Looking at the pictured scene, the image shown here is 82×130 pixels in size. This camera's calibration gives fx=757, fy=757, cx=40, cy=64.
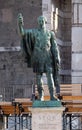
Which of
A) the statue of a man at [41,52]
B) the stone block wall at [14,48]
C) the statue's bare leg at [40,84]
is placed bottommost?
the stone block wall at [14,48]

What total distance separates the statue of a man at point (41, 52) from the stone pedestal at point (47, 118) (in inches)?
18.9

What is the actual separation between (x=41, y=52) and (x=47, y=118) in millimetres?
2006

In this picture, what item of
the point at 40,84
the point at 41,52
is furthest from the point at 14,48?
the point at 40,84

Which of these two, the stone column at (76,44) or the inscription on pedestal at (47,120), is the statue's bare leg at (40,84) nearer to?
the inscription on pedestal at (47,120)

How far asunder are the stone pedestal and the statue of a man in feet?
1.58

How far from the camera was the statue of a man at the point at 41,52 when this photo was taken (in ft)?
74.7

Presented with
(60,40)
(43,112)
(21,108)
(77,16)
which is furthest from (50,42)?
(60,40)

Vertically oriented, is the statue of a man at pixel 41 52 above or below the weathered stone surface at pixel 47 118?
above

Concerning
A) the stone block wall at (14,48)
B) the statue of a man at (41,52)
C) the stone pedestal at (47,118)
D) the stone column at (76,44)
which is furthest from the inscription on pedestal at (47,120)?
the stone block wall at (14,48)

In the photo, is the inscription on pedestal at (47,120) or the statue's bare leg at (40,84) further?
the statue's bare leg at (40,84)

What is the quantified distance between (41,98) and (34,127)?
0.93 metres

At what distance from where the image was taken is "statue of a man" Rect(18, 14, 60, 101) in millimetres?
22781

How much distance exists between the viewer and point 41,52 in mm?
22828

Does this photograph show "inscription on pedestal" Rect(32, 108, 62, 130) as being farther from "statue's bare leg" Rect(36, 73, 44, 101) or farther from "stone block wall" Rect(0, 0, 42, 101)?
"stone block wall" Rect(0, 0, 42, 101)
